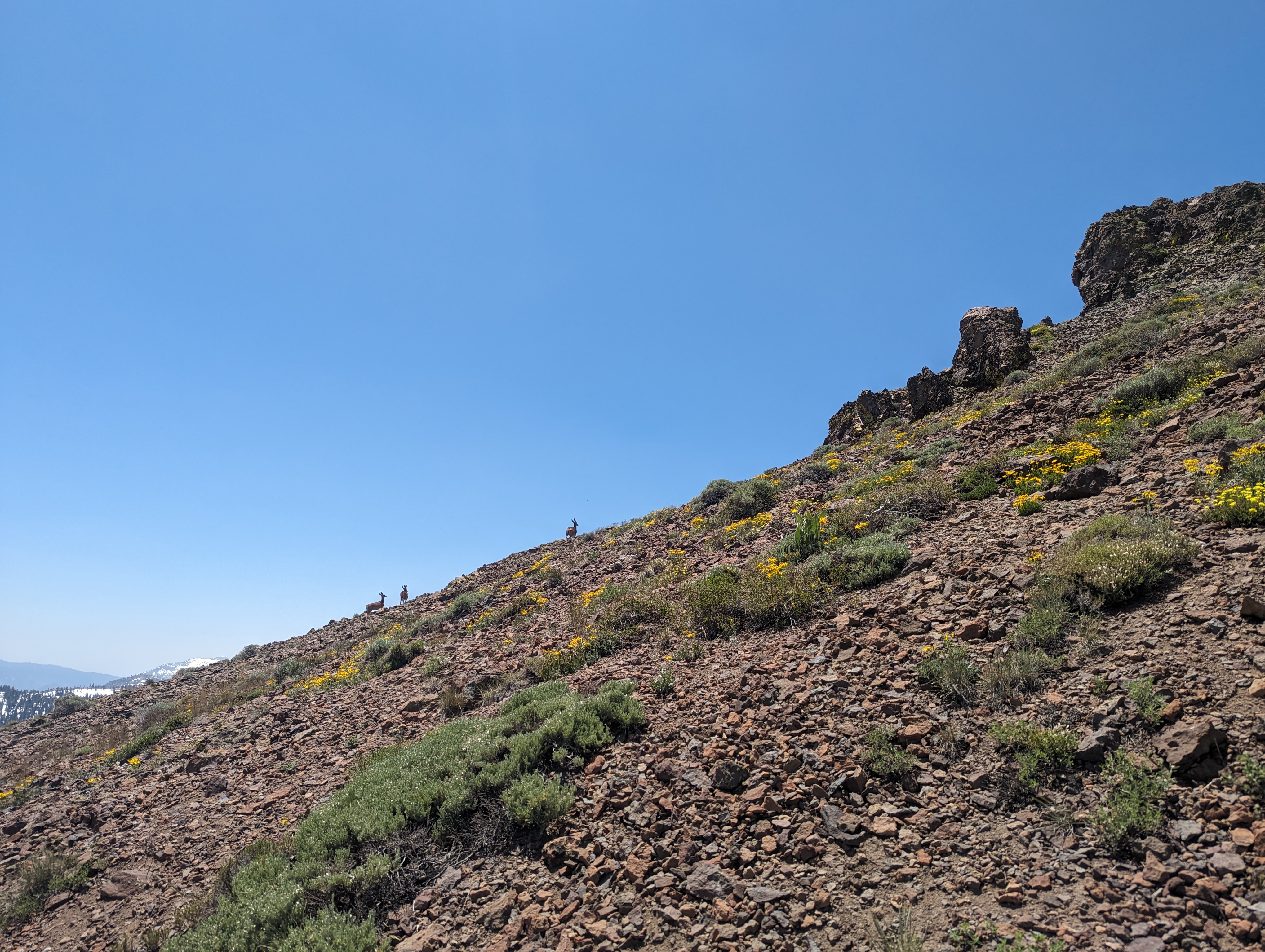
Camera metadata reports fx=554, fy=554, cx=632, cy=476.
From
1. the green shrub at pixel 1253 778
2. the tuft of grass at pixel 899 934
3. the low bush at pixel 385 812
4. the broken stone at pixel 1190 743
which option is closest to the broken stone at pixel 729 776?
the low bush at pixel 385 812

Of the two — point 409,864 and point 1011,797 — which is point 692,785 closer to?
point 1011,797

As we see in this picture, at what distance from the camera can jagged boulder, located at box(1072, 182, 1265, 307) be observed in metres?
22.4

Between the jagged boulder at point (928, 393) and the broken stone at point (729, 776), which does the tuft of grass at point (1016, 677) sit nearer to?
the broken stone at point (729, 776)

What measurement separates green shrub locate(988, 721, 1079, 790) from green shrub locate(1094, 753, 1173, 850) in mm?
245

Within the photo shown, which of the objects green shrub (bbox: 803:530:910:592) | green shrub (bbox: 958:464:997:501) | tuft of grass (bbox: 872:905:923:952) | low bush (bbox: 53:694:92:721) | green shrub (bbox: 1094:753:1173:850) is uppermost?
green shrub (bbox: 958:464:997:501)

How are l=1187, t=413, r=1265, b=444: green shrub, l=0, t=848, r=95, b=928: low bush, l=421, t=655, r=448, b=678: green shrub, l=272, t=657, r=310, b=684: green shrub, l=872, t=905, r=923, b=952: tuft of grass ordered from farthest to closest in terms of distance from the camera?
l=272, t=657, r=310, b=684: green shrub, l=421, t=655, r=448, b=678: green shrub, l=1187, t=413, r=1265, b=444: green shrub, l=0, t=848, r=95, b=928: low bush, l=872, t=905, r=923, b=952: tuft of grass

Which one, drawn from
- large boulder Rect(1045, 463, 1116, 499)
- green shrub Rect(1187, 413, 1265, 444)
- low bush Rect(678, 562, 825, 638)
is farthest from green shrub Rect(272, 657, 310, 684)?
green shrub Rect(1187, 413, 1265, 444)

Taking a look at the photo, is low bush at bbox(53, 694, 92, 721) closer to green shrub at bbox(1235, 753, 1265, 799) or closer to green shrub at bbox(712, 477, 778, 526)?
green shrub at bbox(712, 477, 778, 526)

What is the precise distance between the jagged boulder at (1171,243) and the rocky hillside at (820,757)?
42.0ft

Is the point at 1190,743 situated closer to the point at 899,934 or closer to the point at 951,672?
the point at 951,672

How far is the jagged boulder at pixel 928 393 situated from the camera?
2122cm

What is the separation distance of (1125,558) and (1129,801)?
3039mm

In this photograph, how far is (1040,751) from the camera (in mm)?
4309

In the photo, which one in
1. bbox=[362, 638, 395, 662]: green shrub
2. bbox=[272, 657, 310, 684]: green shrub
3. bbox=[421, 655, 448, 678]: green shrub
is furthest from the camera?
bbox=[272, 657, 310, 684]: green shrub
